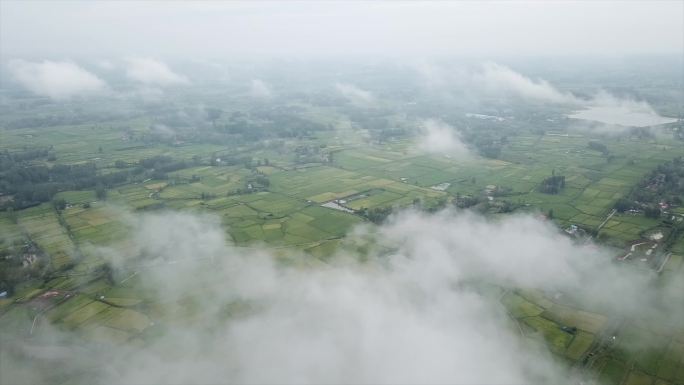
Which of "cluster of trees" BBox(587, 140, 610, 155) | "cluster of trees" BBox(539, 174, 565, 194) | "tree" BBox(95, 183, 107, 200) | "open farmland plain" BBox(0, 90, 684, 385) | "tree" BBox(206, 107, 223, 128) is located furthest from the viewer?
"tree" BBox(206, 107, 223, 128)

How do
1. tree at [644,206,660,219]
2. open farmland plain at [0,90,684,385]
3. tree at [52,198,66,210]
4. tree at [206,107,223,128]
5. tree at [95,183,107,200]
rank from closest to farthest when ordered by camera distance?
open farmland plain at [0,90,684,385]
tree at [644,206,660,219]
tree at [52,198,66,210]
tree at [95,183,107,200]
tree at [206,107,223,128]

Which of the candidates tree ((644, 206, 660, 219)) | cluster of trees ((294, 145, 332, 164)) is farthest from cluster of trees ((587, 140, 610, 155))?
cluster of trees ((294, 145, 332, 164))

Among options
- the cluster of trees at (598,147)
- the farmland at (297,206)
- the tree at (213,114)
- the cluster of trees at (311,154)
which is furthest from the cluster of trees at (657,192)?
the tree at (213,114)

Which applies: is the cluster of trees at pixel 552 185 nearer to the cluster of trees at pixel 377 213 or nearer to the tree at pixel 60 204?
the cluster of trees at pixel 377 213

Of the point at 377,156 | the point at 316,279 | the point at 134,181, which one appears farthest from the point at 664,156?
the point at 134,181

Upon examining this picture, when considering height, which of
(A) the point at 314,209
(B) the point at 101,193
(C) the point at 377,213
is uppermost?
(B) the point at 101,193

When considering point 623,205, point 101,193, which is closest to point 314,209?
point 101,193

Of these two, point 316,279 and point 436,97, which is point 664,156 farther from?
point 436,97

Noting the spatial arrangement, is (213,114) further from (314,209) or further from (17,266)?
(17,266)

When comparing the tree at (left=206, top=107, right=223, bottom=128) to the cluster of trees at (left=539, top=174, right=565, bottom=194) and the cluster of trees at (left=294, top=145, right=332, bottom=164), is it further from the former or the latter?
the cluster of trees at (left=539, top=174, right=565, bottom=194)
